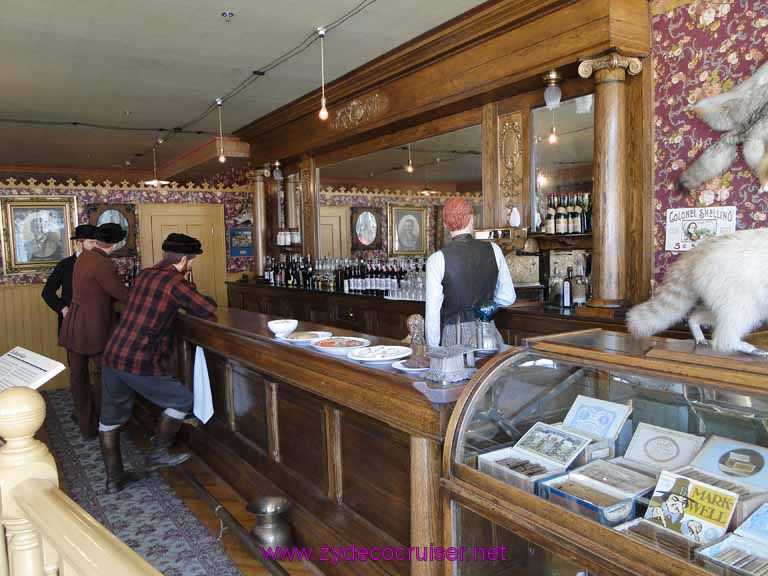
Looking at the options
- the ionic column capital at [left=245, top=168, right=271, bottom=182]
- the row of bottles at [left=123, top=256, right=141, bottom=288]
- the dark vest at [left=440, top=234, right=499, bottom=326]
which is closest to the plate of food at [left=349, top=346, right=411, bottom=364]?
the dark vest at [left=440, top=234, right=499, bottom=326]

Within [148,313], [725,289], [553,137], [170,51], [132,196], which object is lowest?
[148,313]

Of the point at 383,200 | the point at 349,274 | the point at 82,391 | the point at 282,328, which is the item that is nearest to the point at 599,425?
the point at 282,328

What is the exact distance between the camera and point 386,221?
7.39 meters

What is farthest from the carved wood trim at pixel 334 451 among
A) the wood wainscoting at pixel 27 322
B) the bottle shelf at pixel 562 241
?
the wood wainscoting at pixel 27 322

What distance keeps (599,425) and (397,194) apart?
5496mm

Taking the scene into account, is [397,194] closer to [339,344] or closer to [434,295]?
[434,295]

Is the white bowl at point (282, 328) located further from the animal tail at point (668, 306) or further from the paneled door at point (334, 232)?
the paneled door at point (334, 232)

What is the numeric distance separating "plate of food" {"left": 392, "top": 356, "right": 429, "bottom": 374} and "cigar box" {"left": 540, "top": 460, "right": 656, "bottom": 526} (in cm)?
77

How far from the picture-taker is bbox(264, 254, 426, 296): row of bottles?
644 cm

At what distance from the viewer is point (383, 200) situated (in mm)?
7297

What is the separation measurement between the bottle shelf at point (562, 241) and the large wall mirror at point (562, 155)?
71mm

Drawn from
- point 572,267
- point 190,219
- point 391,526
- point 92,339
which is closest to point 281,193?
point 190,219

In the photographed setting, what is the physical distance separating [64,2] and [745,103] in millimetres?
4423

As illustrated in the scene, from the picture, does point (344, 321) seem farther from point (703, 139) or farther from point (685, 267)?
point (685, 267)
